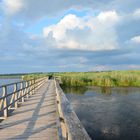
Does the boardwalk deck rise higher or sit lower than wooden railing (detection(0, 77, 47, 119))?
lower

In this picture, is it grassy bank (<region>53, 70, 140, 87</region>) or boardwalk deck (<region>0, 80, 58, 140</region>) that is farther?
grassy bank (<region>53, 70, 140, 87</region>)

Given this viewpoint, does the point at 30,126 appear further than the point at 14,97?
No

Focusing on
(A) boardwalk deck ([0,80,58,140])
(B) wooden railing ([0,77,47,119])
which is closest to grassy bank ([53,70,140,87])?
(B) wooden railing ([0,77,47,119])

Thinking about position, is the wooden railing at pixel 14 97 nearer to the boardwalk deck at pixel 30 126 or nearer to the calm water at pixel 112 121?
the boardwalk deck at pixel 30 126

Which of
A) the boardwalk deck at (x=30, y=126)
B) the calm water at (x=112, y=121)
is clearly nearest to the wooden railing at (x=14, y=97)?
the boardwalk deck at (x=30, y=126)

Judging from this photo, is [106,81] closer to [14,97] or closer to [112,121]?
[112,121]

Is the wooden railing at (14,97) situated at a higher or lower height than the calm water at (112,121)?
higher

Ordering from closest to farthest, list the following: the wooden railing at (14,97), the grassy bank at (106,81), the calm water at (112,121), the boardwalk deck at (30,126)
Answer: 1. the boardwalk deck at (30,126)
2. the wooden railing at (14,97)
3. the calm water at (112,121)
4. the grassy bank at (106,81)

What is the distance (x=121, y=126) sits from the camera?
573 inches

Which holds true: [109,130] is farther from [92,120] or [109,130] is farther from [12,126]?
[12,126]

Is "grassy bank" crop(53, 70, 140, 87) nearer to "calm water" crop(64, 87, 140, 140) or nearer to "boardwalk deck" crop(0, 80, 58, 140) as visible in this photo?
"calm water" crop(64, 87, 140, 140)

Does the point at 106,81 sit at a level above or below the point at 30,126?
above

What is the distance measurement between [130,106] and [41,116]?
484 inches

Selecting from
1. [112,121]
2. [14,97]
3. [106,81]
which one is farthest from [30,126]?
Answer: [106,81]
